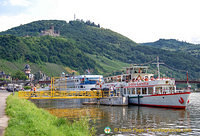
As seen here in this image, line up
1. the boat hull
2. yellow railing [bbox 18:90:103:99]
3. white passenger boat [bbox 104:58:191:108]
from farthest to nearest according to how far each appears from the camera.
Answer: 1. yellow railing [bbox 18:90:103:99]
2. white passenger boat [bbox 104:58:191:108]
3. the boat hull

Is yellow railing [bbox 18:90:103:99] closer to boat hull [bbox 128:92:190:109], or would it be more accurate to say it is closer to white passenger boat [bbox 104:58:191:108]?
white passenger boat [bbox 104:58:191:108]

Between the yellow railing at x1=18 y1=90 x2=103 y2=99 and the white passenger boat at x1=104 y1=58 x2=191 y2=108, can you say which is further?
the yellow railing at x1=18 y1=90 x2=103 y2=99

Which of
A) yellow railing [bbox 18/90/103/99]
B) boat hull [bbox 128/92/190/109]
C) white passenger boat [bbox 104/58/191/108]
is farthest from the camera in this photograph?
yellow railing [bbox 18/90/103/99]

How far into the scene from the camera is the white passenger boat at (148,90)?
5253 centimetres

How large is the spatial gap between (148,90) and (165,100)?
6.87 metres

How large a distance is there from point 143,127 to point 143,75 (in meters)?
36.4

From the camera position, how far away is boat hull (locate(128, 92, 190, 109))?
2031 inches

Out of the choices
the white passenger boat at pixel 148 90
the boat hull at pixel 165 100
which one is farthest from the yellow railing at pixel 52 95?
the boat hull at pixel 165 100

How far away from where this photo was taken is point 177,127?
31500 mm

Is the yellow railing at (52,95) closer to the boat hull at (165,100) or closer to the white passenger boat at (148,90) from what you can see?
the white passenger boat at (148,90)

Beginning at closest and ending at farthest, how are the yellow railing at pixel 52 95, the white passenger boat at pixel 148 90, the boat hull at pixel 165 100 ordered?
the boat hull at pixel 165 100
the white passenger boat at pixel 148 90
the yellow railing at pixel 52 95

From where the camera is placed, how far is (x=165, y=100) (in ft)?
177

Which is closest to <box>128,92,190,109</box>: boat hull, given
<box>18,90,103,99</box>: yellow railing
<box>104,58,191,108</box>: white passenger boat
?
<box>104,58,191,108</box>: white passenger boat

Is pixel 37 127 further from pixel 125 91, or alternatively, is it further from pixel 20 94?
pixel 125 91
